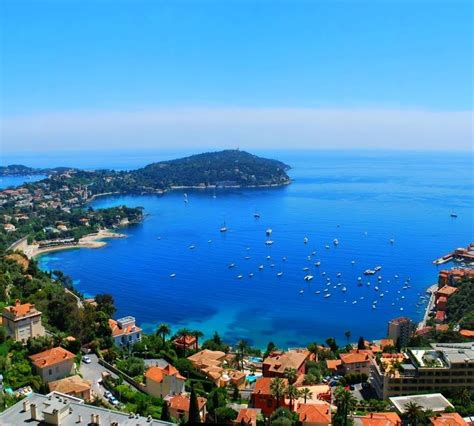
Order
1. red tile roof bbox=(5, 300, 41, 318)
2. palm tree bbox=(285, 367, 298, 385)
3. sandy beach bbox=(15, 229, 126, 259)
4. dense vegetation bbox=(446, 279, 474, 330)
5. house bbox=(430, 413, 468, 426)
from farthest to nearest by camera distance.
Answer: sandy beach bbox=(15, 229, 126, 259), dense vegetation bbox=(446, 279, 474, 330), red tile roof bbox=(5, 300, 41, 318), palm tree bbox=(285, 367, 298, 385), house bbox=(430, 413, 468, 426)

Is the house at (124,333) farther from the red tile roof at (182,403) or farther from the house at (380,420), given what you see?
the house at (380,420)

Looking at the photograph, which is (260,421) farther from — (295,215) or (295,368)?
(295,215)

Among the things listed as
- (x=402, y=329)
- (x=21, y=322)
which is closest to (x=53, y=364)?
(x=21, y=322)

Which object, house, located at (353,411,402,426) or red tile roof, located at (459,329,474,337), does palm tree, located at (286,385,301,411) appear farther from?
red tile roof, located at (459,329,474,337)

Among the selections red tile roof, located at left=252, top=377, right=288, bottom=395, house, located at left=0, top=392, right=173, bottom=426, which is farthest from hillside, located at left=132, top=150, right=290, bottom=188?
house, located at left=0, top=392, right=173, bottom=426

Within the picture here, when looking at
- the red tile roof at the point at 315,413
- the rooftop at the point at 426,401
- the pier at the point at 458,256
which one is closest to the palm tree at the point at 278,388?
the red tile roof at the point at 315,413
